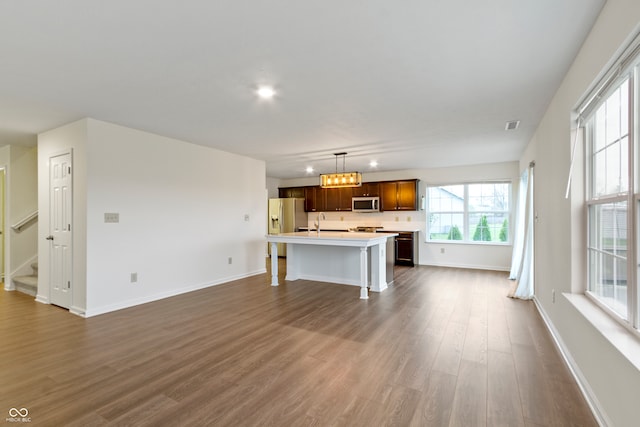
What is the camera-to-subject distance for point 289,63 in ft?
7.78

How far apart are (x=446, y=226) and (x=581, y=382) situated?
5.42 metres

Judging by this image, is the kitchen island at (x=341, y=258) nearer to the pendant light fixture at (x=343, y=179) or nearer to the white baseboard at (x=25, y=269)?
the pendant light fixture at (x=343, y=179)


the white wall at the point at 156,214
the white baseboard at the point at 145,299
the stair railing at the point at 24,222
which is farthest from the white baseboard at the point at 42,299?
the stair railing at the point at 24,222

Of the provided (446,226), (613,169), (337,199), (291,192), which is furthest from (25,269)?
(446,226)

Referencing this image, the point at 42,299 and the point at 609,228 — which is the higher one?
the point at 609,228

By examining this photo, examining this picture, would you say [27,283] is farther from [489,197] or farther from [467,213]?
[489,197]

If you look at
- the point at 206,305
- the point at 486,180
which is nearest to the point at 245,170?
the point at 206,305

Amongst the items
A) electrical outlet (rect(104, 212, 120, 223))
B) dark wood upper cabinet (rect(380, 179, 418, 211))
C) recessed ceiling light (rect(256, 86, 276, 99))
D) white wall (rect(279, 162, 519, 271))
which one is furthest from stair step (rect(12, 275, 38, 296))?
dark wood upper cabinet (rect(380, 179, 418, 211))

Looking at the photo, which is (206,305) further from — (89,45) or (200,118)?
(89,45)

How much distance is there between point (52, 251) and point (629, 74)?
6.11 m

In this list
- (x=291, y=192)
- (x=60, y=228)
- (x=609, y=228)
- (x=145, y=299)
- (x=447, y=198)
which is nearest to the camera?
(x=609, y=228)

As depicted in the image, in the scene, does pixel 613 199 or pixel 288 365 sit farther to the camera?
pixel 288 365

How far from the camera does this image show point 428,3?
1711 mm

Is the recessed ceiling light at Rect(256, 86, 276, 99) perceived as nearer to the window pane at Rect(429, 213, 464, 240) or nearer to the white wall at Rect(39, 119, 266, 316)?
the white wall at Rect(39, 119, 266, 316)
